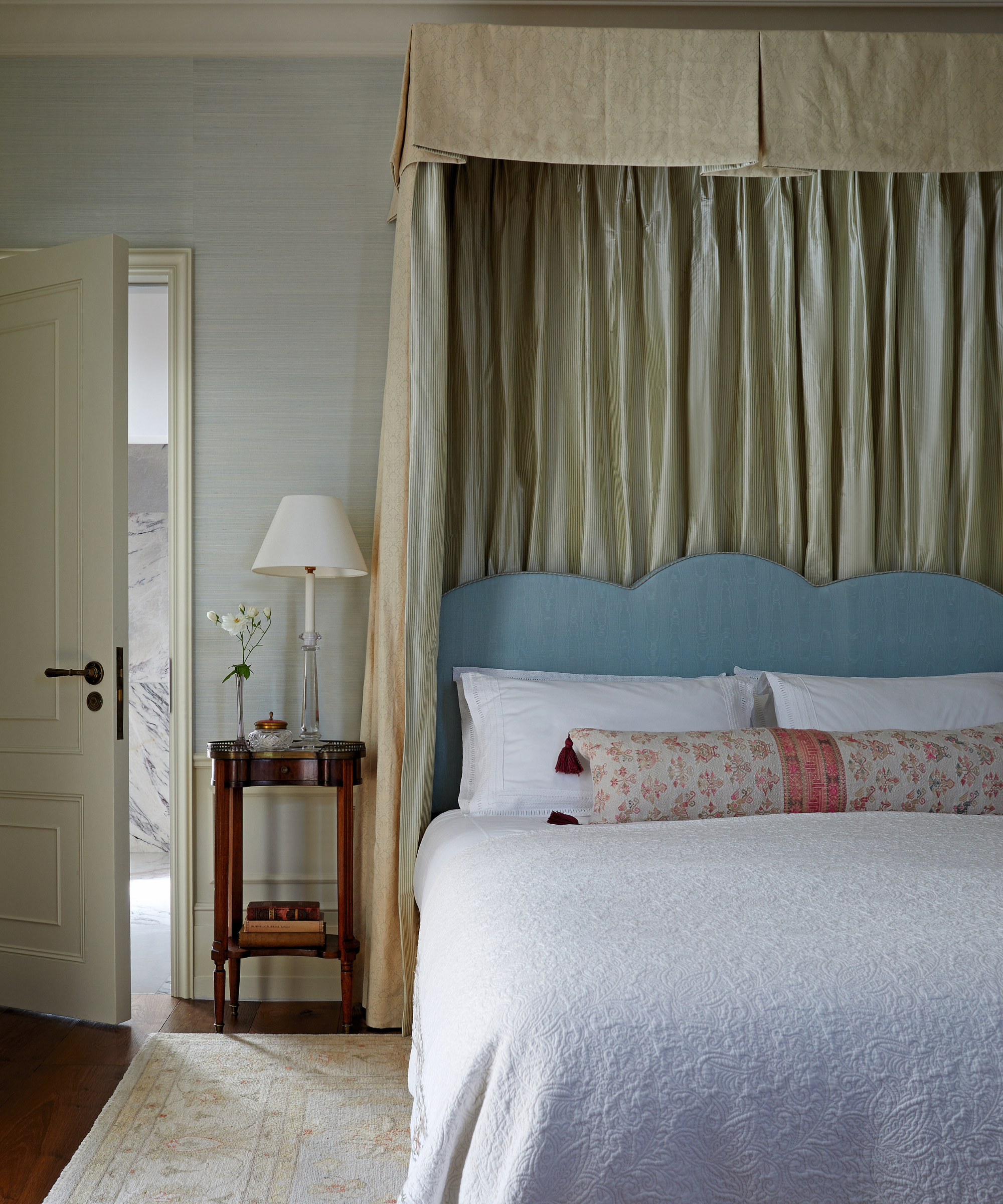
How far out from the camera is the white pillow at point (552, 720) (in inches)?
102

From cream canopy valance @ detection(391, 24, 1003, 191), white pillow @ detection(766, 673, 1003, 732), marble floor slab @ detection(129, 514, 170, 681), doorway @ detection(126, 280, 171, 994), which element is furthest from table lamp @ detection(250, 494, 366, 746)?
marble floor slab @ detection(129, 514, 170, 681)

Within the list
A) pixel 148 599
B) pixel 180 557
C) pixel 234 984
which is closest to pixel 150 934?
pixel 234 984

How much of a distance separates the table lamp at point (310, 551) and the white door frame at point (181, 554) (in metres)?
0.29

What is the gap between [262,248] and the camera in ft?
10.2

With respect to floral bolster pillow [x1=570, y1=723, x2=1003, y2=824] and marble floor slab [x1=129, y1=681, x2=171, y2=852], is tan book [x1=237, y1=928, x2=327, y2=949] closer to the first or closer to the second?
floral bolster pillow [x1=570, y1=723, x2=1003, y2=824]

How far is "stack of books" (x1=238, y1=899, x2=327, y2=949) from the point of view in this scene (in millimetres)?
2711

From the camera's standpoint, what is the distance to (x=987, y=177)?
3.14 metres

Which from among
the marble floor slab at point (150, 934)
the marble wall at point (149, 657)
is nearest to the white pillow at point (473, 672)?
the marble floor slab at point (150, 934)

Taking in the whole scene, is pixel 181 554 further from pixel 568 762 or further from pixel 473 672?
pixel 568 762

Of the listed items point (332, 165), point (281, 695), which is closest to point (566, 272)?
point (332, 165)

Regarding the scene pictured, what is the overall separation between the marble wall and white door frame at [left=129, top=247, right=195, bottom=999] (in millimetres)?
2645

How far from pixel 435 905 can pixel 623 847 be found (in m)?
0.37

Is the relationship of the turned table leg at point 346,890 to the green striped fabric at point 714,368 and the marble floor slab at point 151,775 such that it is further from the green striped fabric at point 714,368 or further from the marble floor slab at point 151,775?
the marble floor slab at point 151,775

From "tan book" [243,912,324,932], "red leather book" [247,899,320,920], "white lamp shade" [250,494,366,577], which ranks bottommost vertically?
"tan book" [243,912,324,932]
